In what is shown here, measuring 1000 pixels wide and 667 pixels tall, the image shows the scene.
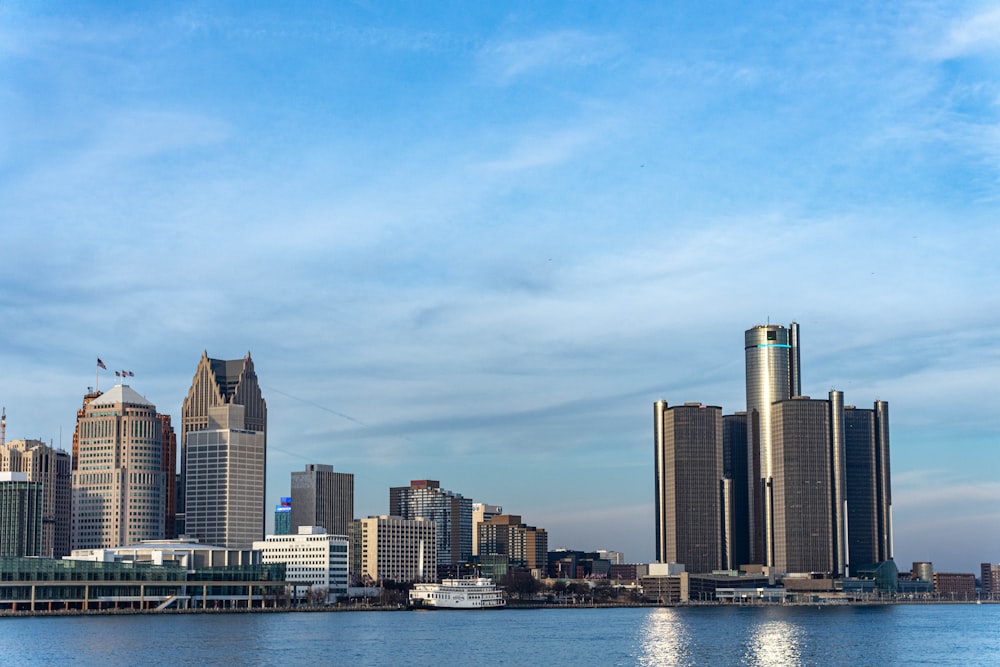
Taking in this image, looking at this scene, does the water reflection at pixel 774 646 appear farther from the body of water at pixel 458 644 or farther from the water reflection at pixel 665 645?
the water reflection at pixel 665 645

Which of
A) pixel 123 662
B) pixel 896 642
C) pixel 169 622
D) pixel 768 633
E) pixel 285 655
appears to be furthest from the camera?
pixel 169 622

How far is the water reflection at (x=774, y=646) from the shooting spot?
127625 millimetres

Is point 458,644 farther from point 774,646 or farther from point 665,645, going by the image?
point 774,646

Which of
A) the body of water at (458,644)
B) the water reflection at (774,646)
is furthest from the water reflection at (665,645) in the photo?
the water reflection at (774,646)

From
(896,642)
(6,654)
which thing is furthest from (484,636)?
(6,654)

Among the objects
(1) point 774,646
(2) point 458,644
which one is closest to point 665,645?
(1) point 774,646

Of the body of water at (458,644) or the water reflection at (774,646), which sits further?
the water reflection at (774,646)

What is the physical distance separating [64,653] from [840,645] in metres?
82.7

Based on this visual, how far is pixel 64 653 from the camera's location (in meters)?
130

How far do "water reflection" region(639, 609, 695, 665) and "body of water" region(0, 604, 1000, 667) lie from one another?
11 centimetres

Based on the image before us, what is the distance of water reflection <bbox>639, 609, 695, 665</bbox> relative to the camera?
12769cm

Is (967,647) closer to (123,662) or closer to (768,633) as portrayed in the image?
(768,633)

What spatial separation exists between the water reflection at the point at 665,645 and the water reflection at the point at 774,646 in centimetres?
628

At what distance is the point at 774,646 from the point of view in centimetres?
14962
